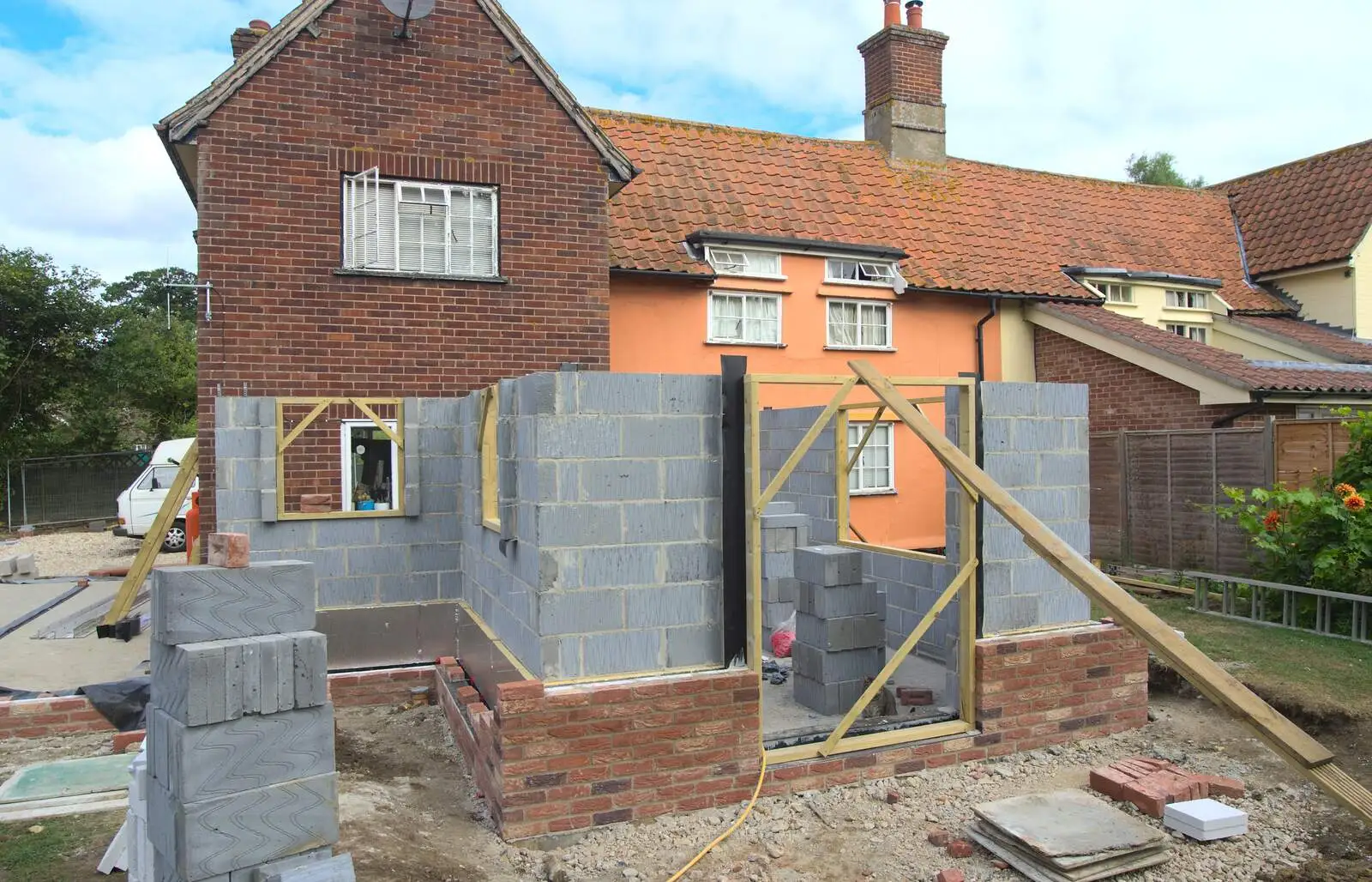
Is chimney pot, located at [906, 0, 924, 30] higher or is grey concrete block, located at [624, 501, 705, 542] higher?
chimney pot, located at [906, 0, 924, 30]

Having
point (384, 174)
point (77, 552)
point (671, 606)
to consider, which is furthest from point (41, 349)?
point (671, 606)

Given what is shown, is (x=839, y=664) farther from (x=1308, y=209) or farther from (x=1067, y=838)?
(x=1308, y=209)

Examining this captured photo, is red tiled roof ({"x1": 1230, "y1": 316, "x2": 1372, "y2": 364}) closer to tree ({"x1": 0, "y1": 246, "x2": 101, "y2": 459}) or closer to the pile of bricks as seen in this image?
the pile of bricks

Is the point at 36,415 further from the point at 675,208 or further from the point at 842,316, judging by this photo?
the point at 842,316

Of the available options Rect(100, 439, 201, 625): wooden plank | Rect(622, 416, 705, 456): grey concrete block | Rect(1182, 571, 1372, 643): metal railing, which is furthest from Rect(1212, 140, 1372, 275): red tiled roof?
Rect(100, 439, 201, 625): wooden plank

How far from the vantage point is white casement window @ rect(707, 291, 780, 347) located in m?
14.0

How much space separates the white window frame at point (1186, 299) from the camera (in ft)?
57.5

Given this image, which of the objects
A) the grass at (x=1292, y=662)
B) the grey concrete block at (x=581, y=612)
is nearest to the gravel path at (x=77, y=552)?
the grey concrete block at (x=581, y=612)

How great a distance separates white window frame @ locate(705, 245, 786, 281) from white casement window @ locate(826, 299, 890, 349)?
120cm

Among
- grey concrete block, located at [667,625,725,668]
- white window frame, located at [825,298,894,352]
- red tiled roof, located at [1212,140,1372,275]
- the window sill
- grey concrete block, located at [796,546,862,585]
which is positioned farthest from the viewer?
red tiled roof, located at [1212,140,1372,275]

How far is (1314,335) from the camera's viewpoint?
16.9m

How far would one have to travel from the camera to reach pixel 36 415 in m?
26.6

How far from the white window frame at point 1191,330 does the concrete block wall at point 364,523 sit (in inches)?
572

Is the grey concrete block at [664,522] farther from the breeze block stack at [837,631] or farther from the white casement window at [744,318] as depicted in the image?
the white casement window at [744,318]
